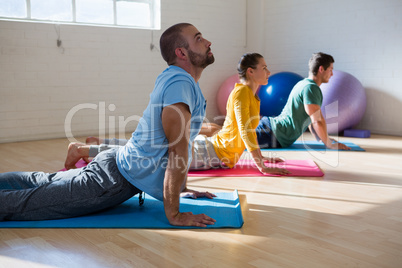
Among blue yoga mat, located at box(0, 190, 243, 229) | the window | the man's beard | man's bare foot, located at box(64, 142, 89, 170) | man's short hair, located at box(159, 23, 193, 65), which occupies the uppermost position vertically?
the window

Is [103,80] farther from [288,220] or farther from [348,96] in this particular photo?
[288,220]

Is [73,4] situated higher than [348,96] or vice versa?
[73,4]

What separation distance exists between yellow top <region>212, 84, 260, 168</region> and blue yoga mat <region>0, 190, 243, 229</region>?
0.71m

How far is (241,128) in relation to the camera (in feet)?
10.0

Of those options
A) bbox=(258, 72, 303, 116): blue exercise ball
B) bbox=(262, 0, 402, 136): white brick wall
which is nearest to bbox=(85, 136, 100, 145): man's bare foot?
bbox=(258, 72, 303, 116): blue exercise ball

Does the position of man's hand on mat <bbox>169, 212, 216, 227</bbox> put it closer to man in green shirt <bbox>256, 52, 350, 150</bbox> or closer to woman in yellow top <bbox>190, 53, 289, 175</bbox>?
woman in yellow top <bbox>190, 53, 289, 175</bbox>

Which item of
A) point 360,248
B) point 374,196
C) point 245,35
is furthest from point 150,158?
point 245,35

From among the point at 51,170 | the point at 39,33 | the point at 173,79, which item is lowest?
the point at 51,170

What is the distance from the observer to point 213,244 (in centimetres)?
182

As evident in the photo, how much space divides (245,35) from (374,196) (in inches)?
199

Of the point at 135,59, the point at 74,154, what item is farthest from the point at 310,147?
the point at 135,59

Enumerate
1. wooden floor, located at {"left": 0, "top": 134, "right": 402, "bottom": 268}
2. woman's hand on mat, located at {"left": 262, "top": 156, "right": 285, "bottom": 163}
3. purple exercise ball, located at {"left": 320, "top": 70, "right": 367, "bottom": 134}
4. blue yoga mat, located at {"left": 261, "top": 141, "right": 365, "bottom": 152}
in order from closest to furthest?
wooden floor, located at {"left": 0, "top": 134, "right": 402, "bottom": 268} → woman's hand on mat, located at {"left": 262, "top": 156, "right": 285, "bottom": 163} → blue yoga mat, located at {"left": 261, "top": 141, "right": 365, "bottom": 152} → purple exercise ball, located at {"left": 320, "top": 70, "right": 367, "bottom": 134}

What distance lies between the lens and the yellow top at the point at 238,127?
10.0 ft

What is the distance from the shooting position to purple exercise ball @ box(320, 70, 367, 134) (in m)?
5.05
